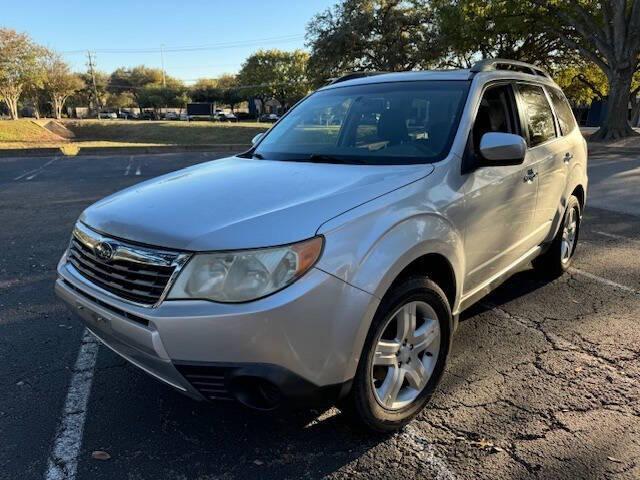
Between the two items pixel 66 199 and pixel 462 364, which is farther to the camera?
pixel 66 199

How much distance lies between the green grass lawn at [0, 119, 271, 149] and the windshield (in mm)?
20832

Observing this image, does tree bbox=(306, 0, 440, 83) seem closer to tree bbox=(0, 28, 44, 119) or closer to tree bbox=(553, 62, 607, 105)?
tree bbox=(553, 62, 607, 105)

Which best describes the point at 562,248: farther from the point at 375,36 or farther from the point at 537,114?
the point at 375,36

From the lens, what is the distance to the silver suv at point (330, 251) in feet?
6.79

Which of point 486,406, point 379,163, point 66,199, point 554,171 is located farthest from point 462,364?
point 66,199

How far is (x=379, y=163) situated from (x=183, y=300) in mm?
1475

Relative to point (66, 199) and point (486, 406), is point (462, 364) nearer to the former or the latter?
point (486, 406)

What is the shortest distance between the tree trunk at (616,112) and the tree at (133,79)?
8730 centimetres

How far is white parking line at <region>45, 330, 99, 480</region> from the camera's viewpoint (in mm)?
2400

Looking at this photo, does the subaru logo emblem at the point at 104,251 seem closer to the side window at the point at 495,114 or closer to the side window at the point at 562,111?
the side window at the point at 495,114

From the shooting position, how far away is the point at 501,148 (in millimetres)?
2914

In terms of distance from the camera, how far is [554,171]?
419 centimetres

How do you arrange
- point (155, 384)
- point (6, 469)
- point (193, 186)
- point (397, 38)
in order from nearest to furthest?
1. point (6, 469)
2. point (193, 186)
3. point (155, 384)
4. point (397, 38)

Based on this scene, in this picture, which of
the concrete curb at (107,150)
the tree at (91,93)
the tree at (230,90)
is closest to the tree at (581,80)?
the concrete curb at (107,150)
